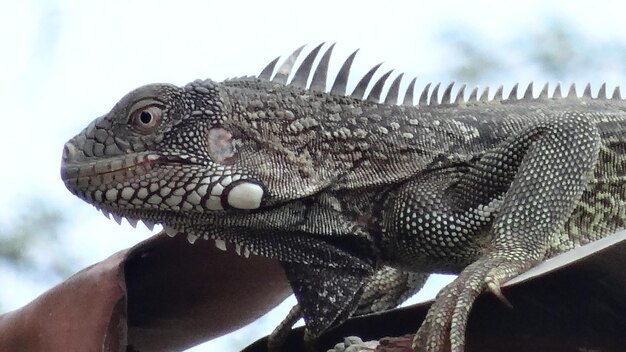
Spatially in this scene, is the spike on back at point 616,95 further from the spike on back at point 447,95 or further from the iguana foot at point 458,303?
the iguana foot at point 458,303

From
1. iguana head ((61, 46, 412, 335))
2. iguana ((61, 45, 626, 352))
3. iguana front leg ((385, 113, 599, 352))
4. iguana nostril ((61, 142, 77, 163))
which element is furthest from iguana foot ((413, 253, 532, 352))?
iguana nostril ((61, 142, 77, 163))

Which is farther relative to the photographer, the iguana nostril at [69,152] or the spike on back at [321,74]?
the spike on back at [321,74]

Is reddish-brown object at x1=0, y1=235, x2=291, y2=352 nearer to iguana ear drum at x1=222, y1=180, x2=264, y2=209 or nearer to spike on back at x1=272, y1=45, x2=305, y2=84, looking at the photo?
iguana ear drum at x1=222, y1=180, x2=264, y2=209

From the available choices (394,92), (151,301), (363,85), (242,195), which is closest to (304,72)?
(363,85)

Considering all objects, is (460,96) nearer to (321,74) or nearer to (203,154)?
(321,74)

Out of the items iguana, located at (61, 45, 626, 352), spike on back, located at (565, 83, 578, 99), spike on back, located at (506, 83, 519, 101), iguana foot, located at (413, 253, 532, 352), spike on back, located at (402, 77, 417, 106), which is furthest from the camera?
spike on back, located at (565, 83, 578, 99)

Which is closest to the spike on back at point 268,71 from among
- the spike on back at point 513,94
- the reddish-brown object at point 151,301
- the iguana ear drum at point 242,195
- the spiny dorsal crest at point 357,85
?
the spiny dorsal crest at point 357,85
